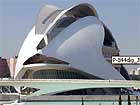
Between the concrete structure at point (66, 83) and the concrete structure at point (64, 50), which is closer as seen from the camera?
the concrete structure at point (66, 83)

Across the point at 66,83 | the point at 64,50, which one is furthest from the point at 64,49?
the point at 66,83

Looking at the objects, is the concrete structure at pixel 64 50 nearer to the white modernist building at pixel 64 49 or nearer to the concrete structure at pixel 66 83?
the white modernist building at pixel 64 49

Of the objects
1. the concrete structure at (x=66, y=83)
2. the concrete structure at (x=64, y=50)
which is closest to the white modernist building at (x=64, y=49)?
the concrete structure at (x=64, y=50)

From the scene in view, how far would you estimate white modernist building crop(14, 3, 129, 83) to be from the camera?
49969 mm

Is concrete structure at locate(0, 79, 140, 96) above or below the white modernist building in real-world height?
below

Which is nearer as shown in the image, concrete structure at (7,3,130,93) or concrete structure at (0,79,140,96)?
concrete structure at (0,79,140,96)

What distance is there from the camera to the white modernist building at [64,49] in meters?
50.0

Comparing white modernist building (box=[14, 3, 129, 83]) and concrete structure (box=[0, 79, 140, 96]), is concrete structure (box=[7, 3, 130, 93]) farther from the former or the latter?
concrete structure (box=[0, 79, 140, 96])

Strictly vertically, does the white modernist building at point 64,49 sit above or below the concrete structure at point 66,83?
above

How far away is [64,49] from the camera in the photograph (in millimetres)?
50469

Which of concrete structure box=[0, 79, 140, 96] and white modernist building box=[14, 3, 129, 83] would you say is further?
white modernist building box=[14, 3, 129, 83]

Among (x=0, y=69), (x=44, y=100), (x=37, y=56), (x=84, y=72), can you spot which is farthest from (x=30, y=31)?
(x=0, y=69)

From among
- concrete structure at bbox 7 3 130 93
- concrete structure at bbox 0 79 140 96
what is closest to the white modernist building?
concrete structure at bbox 7 3 130 93

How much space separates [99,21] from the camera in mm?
53531
